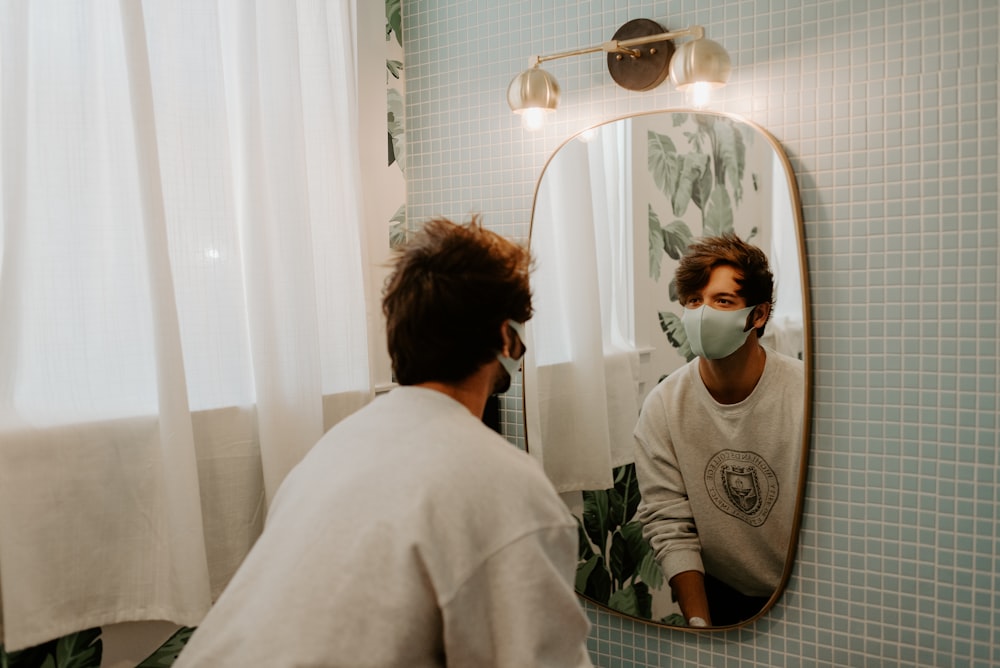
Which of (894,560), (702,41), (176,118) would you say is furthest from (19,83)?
(894,560)

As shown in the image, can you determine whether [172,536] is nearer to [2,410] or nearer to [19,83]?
[2,410]

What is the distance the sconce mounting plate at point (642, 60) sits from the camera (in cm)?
155

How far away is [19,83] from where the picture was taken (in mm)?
1213

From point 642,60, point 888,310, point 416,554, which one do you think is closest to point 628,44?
point 642,60

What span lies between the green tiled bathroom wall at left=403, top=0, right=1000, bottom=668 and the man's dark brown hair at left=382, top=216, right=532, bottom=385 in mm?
641

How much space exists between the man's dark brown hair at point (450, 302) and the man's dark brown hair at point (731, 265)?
54 centimetres

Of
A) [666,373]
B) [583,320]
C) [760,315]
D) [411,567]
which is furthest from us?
[583,320]

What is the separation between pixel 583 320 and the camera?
1.67m

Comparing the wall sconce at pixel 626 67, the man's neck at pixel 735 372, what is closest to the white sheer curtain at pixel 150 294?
the wall sconce at pixel 626 67

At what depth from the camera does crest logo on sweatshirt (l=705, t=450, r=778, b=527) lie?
1.47m

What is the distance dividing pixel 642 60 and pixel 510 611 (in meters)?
1.08

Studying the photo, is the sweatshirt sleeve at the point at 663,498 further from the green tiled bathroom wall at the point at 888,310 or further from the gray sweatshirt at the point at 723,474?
the green tiled bathroom wall at the point at 888,310

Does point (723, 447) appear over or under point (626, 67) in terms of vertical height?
under

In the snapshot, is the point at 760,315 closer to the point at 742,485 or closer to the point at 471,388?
the point at 742,485
